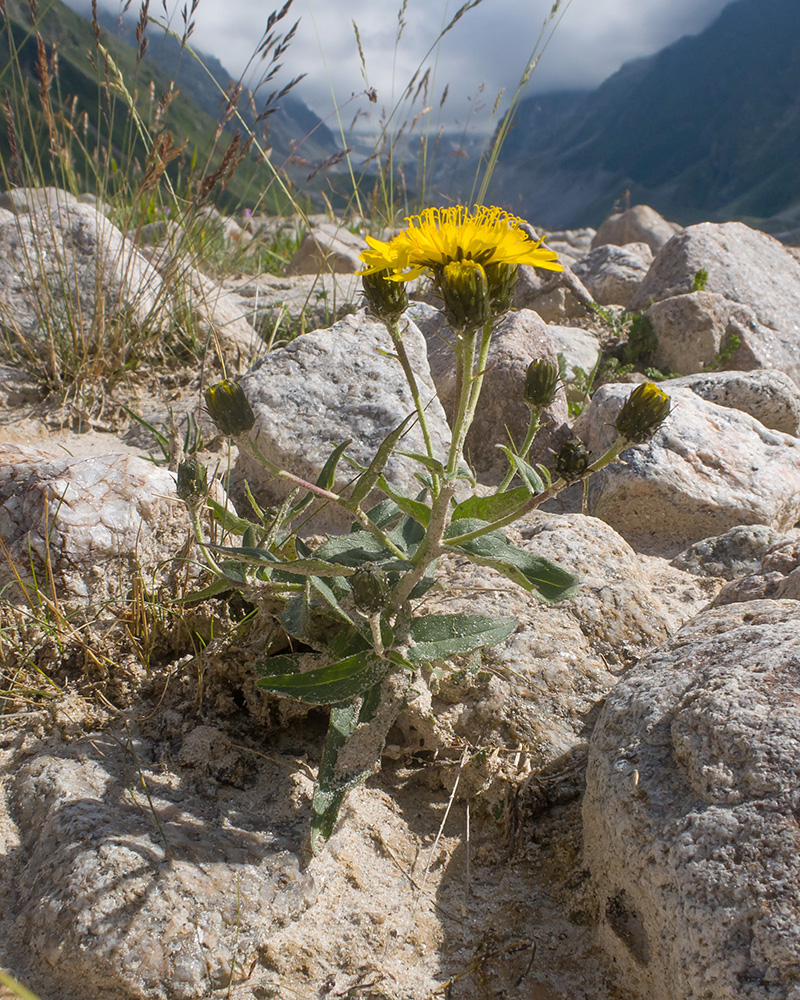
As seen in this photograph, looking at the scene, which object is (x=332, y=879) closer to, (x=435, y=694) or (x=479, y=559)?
(x=435, y=694)

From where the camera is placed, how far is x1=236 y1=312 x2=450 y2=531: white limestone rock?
2742 mm

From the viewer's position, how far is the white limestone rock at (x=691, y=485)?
2.96 metres

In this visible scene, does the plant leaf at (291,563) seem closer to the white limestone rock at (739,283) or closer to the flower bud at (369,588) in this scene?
the flower bud at (369,588)

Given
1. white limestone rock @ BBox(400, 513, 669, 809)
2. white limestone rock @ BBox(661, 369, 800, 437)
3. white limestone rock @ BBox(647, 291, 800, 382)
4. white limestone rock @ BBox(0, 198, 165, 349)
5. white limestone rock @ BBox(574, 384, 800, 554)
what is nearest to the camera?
white limestone rock @ BBox(400, 513, 669, 809)

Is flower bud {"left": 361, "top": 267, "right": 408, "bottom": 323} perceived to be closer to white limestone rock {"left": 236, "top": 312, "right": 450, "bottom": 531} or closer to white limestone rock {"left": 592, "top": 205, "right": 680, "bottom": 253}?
white limestone rock {"left": 236, "top": 312, "right": 450, "bottom": 531}

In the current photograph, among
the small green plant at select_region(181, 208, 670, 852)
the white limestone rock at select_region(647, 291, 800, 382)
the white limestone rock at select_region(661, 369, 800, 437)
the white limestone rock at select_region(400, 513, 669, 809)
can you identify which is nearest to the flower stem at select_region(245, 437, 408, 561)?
the small green plant at select_region(181, 208, 670, 852)

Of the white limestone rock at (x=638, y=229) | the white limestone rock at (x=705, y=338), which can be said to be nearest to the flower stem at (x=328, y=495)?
the white limestone rock at (x=705, y=338)

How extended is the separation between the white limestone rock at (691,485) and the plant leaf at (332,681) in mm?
1750

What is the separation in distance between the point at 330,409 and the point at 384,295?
130 cm

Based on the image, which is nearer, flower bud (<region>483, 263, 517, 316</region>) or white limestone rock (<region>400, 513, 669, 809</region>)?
flower bud (<region>483, 263, 517, 316</region>)

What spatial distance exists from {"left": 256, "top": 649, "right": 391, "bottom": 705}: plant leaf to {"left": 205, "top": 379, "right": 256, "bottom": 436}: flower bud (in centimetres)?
57

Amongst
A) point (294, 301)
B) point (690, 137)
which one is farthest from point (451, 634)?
point (690, 137)

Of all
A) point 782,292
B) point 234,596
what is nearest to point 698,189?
point 782,292

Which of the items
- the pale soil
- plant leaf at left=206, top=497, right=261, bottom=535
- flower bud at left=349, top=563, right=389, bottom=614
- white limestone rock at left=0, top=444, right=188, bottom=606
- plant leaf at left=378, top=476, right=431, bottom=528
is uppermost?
plant leaf at left=378, top=476, right=431, bottom=528
